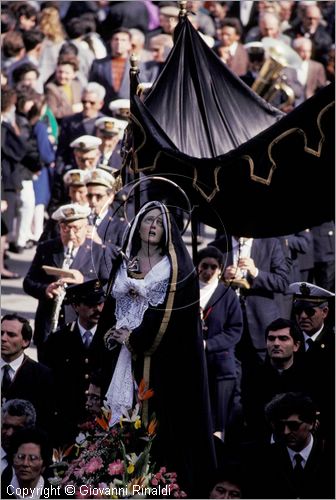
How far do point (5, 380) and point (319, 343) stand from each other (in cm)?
230

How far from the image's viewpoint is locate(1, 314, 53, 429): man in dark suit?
13719 millimetres

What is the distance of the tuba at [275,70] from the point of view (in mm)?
18875

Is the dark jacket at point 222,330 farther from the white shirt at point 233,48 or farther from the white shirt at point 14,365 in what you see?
the white shirt at point 233,48

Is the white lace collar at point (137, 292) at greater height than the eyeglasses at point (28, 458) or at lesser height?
greater

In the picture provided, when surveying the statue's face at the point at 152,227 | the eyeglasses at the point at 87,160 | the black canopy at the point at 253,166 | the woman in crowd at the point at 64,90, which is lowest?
the statue's face at the point at 152,227

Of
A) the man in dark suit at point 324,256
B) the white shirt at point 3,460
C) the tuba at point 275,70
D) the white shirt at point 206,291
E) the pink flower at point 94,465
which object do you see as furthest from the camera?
the tuba at point 275,70

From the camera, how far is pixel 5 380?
13859 mm

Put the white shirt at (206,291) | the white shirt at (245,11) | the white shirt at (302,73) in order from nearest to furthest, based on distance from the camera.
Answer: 1. the white shirt at (206,291)
2. the white shirt at (302,73)
3. the white shirt at (245,11)

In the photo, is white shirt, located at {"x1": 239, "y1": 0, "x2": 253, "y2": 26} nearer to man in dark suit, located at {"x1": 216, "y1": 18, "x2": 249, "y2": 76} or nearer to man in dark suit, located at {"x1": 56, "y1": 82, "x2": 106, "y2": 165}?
man in dark suit, located at {"x1": 216, "y1": 18, "x2": 249, "y2": 76}

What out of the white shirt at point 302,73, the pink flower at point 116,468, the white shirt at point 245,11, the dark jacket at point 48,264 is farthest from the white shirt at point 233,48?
the pink flower at point 116,468

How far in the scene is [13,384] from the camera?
543 inches

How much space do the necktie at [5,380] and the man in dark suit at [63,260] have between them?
159 centimetres

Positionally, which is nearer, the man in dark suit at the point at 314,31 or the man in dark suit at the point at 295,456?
the man in dark suit at the point at 295,456

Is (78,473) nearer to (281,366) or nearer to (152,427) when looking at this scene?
(152,427)
